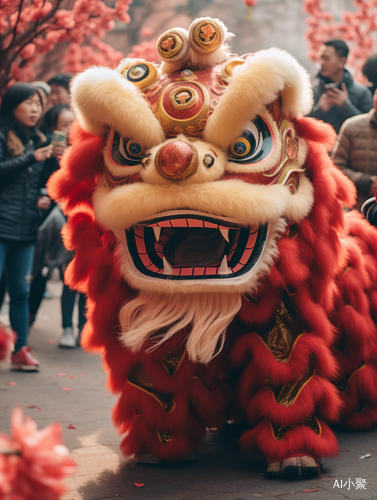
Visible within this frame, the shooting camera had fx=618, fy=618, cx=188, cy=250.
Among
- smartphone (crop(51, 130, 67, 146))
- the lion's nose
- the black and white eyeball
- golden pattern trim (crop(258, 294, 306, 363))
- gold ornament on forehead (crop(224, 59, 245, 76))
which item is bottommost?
golden pattern trim (crop(258, 294, 306, 363))

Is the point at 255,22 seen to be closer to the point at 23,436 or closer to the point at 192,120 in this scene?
the point at 192,120

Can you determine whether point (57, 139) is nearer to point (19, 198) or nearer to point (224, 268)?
point (19, 198)

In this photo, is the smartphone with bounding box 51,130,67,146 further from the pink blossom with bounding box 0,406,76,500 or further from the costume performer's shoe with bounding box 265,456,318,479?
the pink blossom with bounding box 0,406,76,500

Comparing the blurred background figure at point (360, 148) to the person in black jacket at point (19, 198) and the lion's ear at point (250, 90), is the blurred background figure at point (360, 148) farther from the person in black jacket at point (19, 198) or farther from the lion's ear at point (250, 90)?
the person in black jacket at point (19, 198)

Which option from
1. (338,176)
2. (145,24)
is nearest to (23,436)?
(338,176)

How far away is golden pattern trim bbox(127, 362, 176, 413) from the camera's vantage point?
99.8 inches

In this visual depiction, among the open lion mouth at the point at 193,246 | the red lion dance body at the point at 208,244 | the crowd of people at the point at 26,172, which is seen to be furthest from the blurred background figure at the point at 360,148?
the open lion mouth at the point at 193,246

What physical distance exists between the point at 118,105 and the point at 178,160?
0.36 m

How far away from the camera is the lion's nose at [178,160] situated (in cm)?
221

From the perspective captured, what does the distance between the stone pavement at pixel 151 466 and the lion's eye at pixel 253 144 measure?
4.08 ft

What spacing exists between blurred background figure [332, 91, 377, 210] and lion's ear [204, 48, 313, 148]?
5.89 ft

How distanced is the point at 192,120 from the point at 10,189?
2084 millimetres

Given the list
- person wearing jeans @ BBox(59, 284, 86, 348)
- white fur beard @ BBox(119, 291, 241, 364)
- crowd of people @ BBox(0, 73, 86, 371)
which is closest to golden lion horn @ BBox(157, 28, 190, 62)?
white fur beard @ BBox(119, 291, 241, 364)

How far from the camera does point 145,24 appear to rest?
18047 millimetres
